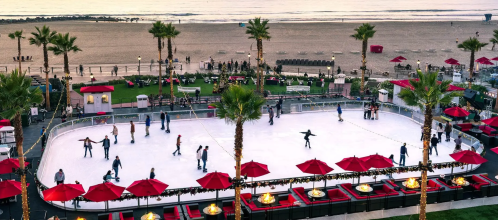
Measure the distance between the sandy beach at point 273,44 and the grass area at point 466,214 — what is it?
44279mm

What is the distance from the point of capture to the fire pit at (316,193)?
77.8ft

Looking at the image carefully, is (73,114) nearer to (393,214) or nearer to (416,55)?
(393,214)

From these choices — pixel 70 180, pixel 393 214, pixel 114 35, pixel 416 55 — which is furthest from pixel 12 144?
pixel 114 35

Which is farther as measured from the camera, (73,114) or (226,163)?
(73,114)

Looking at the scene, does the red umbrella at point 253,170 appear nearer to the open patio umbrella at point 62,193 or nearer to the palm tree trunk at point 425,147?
the palm tree trunk at point 425,147

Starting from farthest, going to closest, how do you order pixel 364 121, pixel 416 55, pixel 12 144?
pixel 416 55 → pixel 364 121 → pixel 12 144

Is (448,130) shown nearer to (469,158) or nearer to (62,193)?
(469,158)

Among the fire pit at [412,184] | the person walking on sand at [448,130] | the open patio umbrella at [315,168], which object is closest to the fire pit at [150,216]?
the open patio umbrella at [315,168]

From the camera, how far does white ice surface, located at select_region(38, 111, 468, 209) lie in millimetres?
27969

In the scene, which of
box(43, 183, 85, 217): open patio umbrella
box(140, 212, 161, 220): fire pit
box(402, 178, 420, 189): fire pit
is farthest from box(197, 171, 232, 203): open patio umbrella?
box(402, 178, 420, 189): fire pit

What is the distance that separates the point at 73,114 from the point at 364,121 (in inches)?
873

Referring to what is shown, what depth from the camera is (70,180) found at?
26984 millimetres

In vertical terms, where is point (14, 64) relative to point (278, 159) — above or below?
above

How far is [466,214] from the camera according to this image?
2395 centimetres
